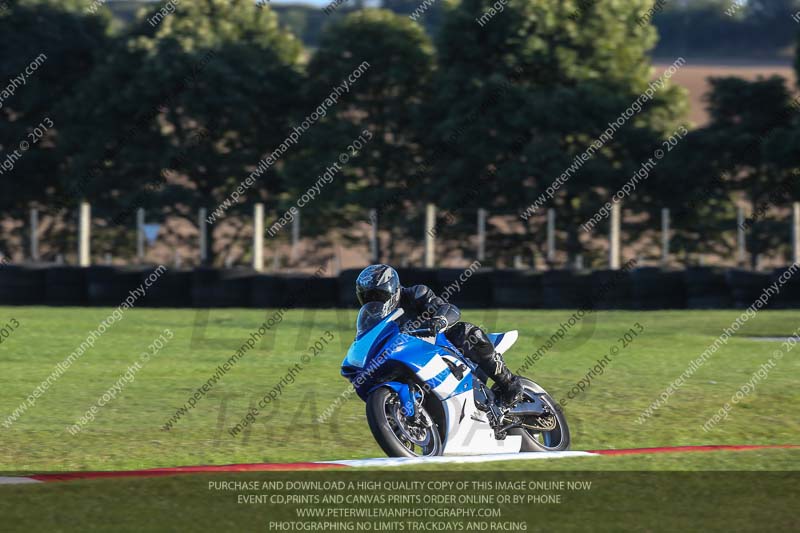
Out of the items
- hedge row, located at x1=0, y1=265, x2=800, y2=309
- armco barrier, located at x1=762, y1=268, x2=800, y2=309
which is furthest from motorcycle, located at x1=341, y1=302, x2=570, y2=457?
armco barrier, located at x1=762, y1=268, x2=800, y2=309

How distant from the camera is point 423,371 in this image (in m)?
9.28

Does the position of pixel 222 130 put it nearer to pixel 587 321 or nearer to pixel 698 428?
pixel 587 321

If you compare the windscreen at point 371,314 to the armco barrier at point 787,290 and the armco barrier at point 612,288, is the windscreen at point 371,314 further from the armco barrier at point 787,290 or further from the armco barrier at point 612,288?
the armco barrier at point 787,290

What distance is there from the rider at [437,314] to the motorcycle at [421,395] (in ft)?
0.18

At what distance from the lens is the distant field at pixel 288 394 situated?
34.1 feet

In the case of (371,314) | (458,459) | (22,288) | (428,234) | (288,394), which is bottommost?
(22,288)

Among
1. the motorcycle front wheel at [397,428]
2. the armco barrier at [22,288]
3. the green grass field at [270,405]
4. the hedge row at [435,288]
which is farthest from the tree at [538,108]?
the motorcycle front wheel at [397,428]

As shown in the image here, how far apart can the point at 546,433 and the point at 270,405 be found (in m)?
3.41

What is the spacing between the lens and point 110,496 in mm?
7719

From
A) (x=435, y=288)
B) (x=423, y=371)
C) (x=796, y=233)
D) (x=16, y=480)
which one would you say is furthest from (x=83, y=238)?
(x=16, y=480)

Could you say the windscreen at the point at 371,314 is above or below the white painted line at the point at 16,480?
above

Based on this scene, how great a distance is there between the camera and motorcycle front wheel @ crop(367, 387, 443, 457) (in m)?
9.00

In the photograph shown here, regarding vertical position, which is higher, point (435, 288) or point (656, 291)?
point (656, 291)

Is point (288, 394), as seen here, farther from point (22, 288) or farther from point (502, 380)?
point (22, 288)
